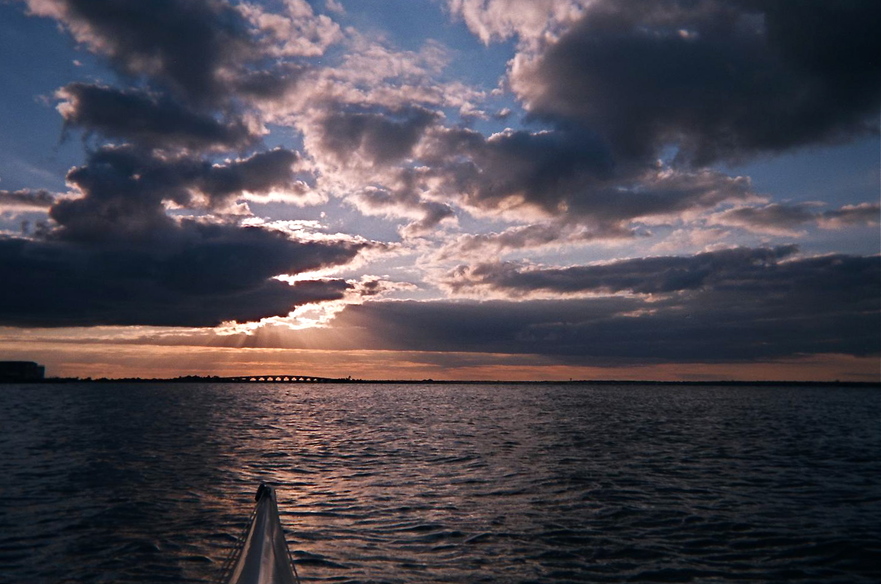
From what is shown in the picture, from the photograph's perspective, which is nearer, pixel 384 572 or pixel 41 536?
pixel 384 572

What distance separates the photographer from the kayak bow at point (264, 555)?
37.5 feet

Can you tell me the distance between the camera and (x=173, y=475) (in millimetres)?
32344

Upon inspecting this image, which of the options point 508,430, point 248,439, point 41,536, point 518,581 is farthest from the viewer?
point 508,430

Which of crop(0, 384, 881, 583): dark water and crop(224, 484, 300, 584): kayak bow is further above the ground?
crop(224, 484, 300, 584): kayak bow

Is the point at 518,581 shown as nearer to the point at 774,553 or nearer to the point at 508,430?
the point at 774,553

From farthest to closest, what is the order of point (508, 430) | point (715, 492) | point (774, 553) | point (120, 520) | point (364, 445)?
point (508, 430) → point (364, 445) → point (715, 492) → point (120, 520) → point (774, 553)

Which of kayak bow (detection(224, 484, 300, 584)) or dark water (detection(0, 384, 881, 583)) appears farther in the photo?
dark water (detection(0, 384, 881, 583))

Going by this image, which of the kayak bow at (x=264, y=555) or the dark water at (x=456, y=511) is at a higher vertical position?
the kayak bow at (x=264, y=555)

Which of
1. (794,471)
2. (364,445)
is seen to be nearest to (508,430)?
(364,445)

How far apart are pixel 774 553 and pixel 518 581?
8876 millimetres

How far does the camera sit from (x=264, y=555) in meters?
12.1

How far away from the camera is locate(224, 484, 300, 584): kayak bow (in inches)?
449

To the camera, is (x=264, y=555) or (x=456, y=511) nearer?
(x=264, y=555)

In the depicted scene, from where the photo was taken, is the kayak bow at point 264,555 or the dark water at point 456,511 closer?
the kayak bow at point 264,555
